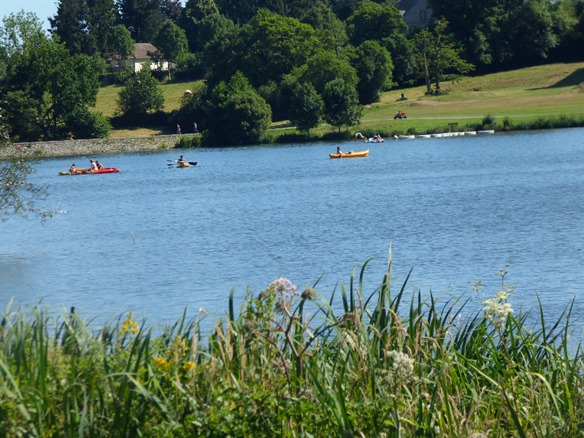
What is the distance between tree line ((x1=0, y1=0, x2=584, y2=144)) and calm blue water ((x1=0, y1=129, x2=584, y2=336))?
81.8 ft

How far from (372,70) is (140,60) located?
51414 mm

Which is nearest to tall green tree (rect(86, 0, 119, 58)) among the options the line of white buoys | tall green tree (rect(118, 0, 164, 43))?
tall green tree (rect(118, 0, 164, 43))

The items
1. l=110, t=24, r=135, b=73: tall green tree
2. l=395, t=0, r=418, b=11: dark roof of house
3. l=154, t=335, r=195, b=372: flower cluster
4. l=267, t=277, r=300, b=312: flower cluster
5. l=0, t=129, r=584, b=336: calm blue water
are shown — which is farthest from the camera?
l=395, t=0, r=418, b=11: dark roof of house

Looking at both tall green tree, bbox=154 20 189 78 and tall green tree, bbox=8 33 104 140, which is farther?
tall green tree, bbox=154 20 189 78

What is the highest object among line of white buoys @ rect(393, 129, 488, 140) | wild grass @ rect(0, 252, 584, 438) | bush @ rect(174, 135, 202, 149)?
wild grass @ rect(0, 252, 584, 438)

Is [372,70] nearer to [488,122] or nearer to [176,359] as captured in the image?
[488,122]

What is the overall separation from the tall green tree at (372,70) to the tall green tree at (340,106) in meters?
9.61

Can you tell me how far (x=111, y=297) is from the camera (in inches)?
822

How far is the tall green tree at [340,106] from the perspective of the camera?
79.3 m

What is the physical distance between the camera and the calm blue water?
20500 mm

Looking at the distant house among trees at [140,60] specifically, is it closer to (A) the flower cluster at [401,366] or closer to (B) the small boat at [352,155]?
(B) the small boat at [352,155]

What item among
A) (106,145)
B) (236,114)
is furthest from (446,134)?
(106,145)

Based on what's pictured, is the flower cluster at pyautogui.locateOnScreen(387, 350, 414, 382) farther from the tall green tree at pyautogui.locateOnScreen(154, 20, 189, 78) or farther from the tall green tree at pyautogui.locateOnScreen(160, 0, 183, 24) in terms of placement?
the tall green tree at pyautogui.locateOnScreen(160, 0, 183, 24)

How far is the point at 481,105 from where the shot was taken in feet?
273
